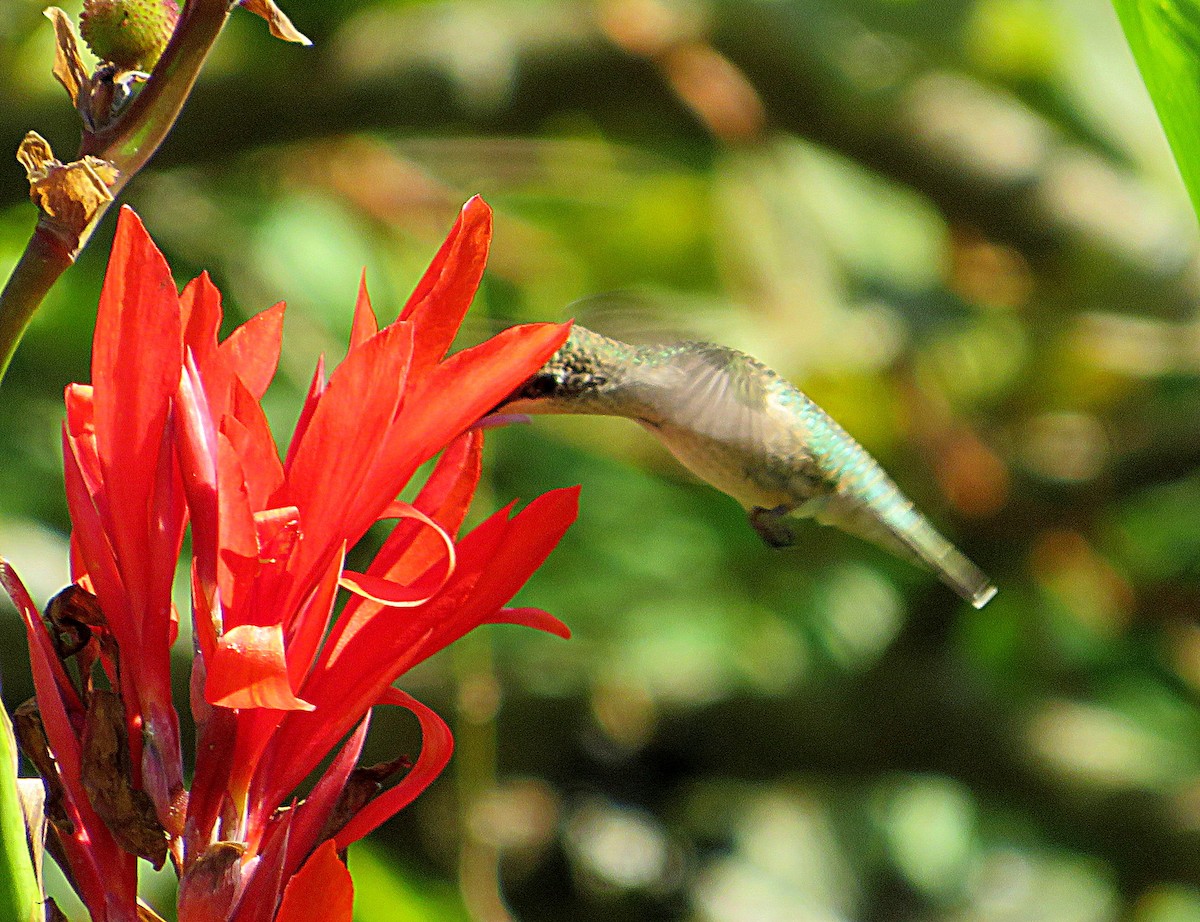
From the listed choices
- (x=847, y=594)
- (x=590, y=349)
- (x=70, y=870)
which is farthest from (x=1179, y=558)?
(x=70, y=870)

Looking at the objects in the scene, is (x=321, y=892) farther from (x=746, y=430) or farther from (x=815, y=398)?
(x=815, y=398)

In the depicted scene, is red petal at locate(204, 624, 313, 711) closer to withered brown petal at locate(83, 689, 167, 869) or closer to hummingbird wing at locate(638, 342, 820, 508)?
withered brown petal at locate(83, 689, 167, 869)

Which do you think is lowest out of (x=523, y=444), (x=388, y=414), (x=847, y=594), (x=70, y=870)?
(x=847, y=594)

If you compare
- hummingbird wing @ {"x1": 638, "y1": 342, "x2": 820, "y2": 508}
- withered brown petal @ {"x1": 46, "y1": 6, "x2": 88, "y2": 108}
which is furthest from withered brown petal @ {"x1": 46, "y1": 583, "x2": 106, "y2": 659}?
hummingbird wing @ {"x1": 638, "y1": 342, "x2": 820, "y2": 508}

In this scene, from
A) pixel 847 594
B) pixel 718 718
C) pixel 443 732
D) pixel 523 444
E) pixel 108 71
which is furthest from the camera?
pixel 847 594

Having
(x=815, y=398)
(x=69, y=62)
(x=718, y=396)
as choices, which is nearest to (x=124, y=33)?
(x=69, y=62)

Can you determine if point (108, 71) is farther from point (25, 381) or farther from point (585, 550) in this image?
point (585, 550)
